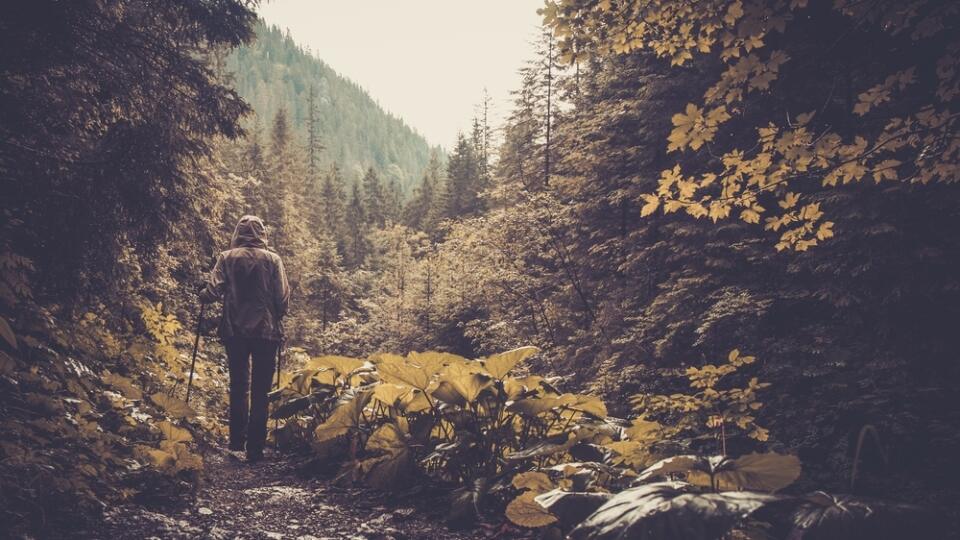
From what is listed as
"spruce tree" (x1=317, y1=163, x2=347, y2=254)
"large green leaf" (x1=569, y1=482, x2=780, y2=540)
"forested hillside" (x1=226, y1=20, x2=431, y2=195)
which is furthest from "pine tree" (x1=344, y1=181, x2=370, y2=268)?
"forested hillside" (x1=226, y1=20, x2=431, y2=195)

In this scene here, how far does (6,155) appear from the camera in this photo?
14.3 feet

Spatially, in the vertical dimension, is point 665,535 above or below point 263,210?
below

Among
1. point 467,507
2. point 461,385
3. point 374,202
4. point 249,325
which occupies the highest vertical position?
point 374,202

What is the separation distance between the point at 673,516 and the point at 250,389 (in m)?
4.70

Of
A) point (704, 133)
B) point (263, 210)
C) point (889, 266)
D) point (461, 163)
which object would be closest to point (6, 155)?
point (704, 133)

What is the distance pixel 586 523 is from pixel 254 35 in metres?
8.33

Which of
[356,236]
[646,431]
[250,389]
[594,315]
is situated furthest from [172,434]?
[356,236]

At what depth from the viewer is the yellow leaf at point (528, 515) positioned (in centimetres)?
243

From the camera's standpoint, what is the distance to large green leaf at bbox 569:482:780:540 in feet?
4.75

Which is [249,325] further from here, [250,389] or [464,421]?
[464,421]

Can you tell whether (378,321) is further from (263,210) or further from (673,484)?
(673,484)

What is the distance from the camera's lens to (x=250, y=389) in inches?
208

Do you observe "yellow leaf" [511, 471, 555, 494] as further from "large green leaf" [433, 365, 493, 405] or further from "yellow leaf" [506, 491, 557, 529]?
"large green leaf" [433, 365, 493, 405]

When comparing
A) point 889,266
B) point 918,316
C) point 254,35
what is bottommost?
point 918,316
